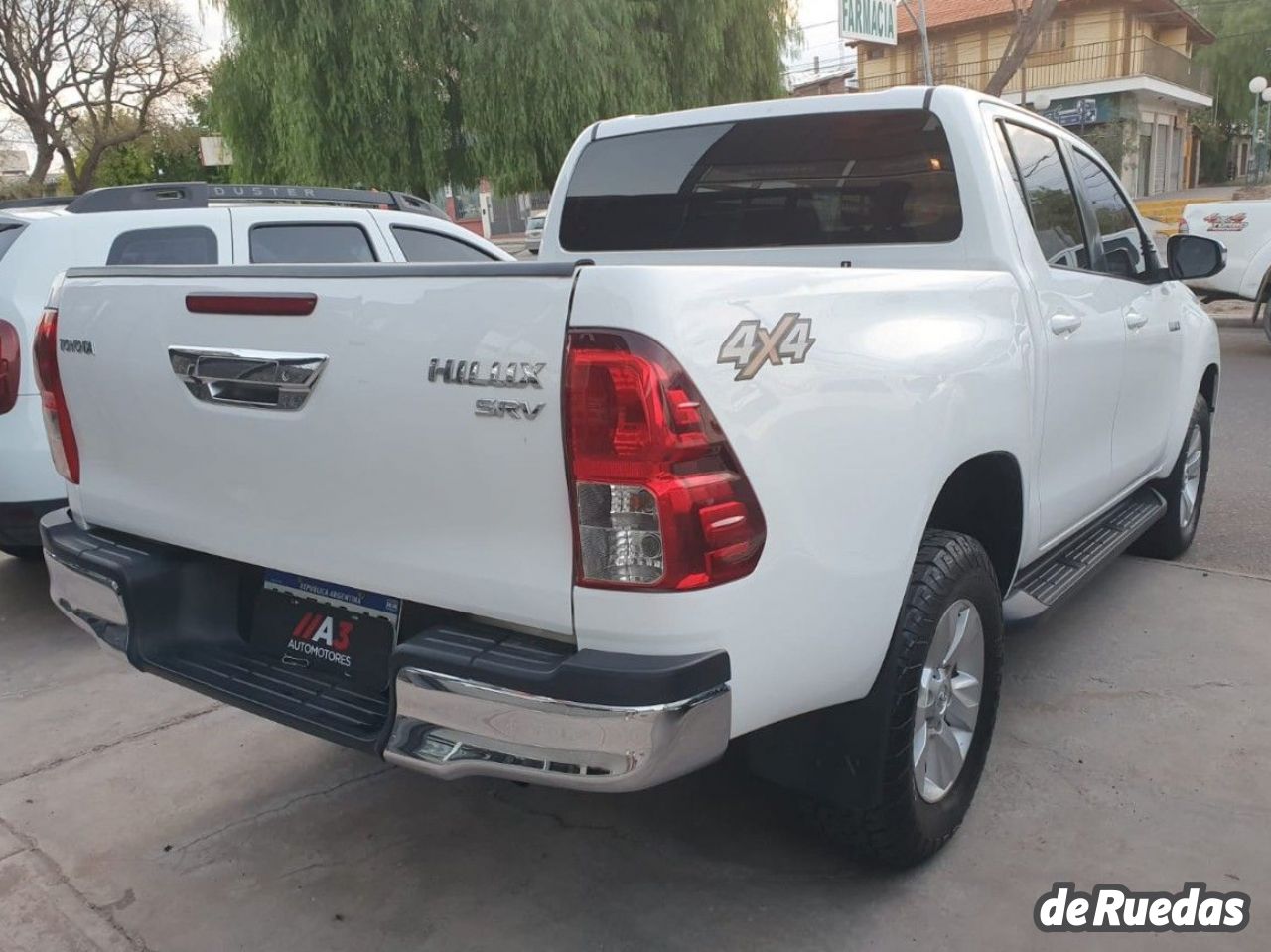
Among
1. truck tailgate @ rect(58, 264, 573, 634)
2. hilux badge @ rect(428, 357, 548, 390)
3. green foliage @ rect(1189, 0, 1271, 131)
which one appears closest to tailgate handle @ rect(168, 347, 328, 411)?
truck tailgate @ rect(58, 264, 573, 634)

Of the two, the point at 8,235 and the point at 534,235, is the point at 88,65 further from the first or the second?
the point at 8,235

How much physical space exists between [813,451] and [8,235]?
414 centimetres

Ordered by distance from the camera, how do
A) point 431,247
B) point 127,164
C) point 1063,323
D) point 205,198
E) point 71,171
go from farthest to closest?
point 127,164, point 71,171, point 431,247, point 205,198, point 1063,323

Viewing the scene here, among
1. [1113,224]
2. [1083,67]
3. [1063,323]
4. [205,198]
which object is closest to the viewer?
[1063,323]

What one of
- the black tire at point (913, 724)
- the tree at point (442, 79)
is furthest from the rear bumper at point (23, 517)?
the tree at point (442, 79)

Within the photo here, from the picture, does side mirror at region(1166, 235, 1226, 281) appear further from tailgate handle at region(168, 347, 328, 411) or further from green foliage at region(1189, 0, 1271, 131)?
green foliage at region(1189, 0, 1271, 131)

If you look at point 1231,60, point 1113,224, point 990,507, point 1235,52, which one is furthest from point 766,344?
point 1231,60

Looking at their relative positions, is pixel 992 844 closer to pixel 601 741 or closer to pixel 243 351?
pixel 601 741

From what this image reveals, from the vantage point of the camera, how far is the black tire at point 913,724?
2.54 m

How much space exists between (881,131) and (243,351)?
214 centimetres

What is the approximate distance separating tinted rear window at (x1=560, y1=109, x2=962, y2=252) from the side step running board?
1110 millimetres

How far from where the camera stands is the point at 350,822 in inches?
126

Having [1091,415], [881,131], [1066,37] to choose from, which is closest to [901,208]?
[881,131]

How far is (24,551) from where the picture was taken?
5.41m
